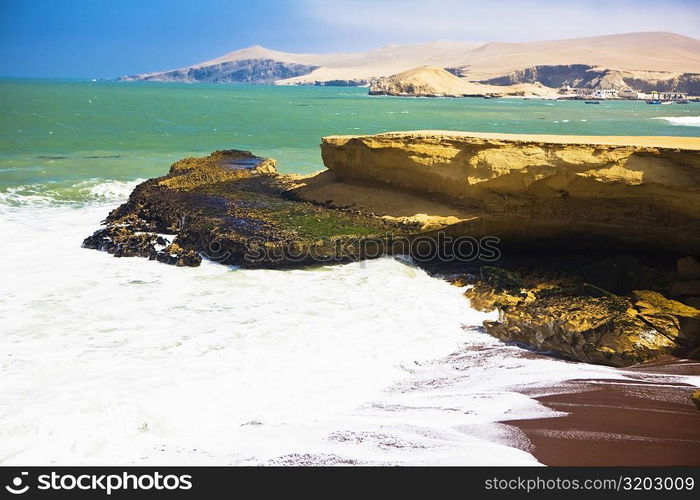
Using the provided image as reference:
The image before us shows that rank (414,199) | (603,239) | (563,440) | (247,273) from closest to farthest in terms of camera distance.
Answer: (563,440) < (603,239) < (247,273) < (414,199)

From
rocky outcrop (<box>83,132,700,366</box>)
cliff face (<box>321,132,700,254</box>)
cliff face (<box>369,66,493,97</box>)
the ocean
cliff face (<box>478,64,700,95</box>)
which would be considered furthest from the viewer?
cliff face (<box>478,64,700,95</box>)

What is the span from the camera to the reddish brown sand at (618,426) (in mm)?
5492

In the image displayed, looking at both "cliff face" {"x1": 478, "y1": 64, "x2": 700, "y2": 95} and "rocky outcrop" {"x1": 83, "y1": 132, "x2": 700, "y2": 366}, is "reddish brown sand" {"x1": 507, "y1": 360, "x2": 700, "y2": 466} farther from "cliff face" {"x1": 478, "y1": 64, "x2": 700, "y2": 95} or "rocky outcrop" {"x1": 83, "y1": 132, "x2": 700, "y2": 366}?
"cliff face" {"x1": 478, "y1": 64, "x2": 700, "y2": 95}

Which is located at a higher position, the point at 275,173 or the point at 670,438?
the point at 275,173

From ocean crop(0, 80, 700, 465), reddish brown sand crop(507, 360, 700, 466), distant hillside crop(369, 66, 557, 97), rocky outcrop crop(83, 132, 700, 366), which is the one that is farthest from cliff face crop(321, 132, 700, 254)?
distant hillside crop(369, 66, 557, 97)

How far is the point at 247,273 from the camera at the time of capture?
11.1 metres

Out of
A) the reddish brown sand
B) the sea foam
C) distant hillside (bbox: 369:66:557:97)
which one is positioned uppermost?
distant hillside (bbox: 369:66:557:97)

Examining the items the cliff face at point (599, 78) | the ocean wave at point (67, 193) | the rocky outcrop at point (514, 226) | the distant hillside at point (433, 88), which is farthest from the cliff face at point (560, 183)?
the cliff face at point (599, 78)

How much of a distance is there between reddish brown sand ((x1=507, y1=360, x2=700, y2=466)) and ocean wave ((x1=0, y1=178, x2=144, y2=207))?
48.6 feet

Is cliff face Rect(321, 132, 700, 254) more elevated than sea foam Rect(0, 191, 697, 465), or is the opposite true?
cliff face Rect(321, 132, 700, 254)

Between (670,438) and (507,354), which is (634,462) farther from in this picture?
(507,354)

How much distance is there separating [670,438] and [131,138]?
3343cm

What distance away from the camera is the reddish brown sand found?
549cm

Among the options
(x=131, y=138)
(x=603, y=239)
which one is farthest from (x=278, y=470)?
(x=131, y=138)
